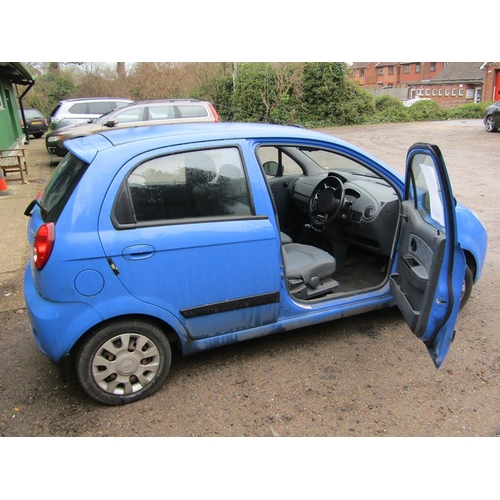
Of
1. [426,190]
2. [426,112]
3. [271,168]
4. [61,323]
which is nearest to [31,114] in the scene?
[426,112]

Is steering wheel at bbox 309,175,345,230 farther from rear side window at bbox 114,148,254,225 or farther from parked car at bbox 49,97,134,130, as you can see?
parked car at bbox 49,97,134,130

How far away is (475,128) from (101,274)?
72.7ft

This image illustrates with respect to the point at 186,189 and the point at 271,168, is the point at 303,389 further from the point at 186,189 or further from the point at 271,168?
the point at 271,168

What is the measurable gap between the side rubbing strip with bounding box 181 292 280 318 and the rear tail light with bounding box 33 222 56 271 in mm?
875

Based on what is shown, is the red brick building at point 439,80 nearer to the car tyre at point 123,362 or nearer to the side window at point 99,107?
the side window at point 99,107

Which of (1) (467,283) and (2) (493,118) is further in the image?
(2) (493,118)

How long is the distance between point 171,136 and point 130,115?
30.1 feet

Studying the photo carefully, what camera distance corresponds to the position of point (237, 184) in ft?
10.1

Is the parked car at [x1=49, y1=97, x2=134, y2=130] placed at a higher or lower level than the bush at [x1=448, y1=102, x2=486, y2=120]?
higher

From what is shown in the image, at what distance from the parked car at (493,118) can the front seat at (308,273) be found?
18.2 metres

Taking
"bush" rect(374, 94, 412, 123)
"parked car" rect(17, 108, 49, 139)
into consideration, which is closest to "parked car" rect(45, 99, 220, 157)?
"parked car" rect(17, 108, 49, 139)

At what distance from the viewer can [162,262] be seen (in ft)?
9.17

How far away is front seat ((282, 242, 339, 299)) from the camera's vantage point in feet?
11.6

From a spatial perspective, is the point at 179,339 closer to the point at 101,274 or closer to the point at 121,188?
the point at 101,274
